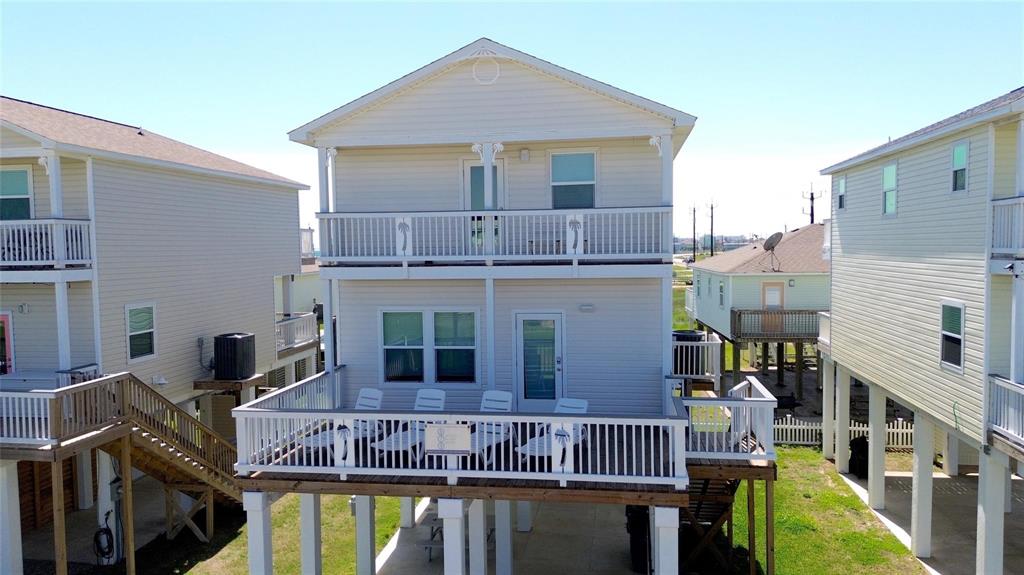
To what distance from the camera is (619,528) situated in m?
15.6

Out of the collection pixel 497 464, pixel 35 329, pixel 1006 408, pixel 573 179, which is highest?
pixel 573 179

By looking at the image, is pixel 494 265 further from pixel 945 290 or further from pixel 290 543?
pixel 945 290

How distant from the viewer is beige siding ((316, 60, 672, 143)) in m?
12.0

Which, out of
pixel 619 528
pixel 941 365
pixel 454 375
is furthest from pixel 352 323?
pixel 941 365

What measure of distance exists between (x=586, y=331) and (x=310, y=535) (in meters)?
5.82

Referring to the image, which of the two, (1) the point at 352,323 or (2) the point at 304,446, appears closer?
(2) the point at 304,446

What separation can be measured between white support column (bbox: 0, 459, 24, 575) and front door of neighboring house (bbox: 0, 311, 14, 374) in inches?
126

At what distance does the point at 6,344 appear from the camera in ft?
49.0

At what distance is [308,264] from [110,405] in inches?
908

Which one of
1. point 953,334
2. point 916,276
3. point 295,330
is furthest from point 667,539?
point 295,330

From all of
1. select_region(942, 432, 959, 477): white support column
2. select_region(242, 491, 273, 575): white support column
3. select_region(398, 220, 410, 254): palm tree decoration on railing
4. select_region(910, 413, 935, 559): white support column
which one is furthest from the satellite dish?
select_region(242, 491, 273, 575): white support column

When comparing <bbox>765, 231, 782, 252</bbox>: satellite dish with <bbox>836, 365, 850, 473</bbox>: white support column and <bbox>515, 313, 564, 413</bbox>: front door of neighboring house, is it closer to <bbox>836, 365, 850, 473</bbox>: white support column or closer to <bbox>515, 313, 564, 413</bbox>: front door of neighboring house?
<bbox>836, 365, 850, 473</bbox>: white support column

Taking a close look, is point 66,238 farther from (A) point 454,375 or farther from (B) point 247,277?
(A) point 454,375

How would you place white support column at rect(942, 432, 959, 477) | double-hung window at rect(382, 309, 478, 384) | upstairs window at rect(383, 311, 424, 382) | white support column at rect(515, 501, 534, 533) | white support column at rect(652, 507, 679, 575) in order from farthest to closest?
white support column at rect(942, 432, 959, 477), white support column at rect(515, 501, 534, 533), upstairs window at rect(383, 311, 424, 382), double-hung window at rect(382, 309, 478, 384), white support column at rect(652, 507, 679, 575)
